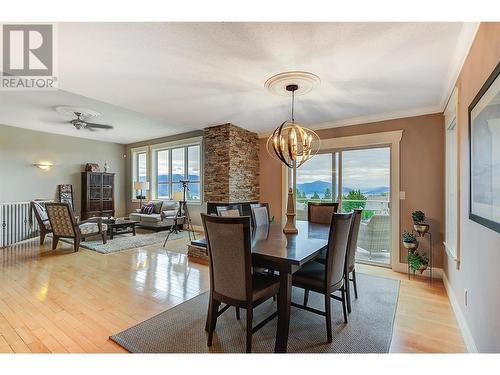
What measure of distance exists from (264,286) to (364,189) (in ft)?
10.1

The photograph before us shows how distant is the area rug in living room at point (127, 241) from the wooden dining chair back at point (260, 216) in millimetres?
2352

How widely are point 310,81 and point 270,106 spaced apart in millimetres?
1136

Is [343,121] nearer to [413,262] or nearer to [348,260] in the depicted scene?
[413,262]

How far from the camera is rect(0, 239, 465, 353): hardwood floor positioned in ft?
6.55

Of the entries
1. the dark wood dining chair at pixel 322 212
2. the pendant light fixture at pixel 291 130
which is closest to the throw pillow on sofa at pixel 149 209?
the dark wood dining chair at pixel 322 212

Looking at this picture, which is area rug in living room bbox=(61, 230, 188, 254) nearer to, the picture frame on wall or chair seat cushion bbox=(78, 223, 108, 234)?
chair seat cushion bbox=(78, 223, 108, 234)

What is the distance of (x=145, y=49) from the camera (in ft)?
7.11

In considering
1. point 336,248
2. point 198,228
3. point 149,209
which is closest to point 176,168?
point 149,209

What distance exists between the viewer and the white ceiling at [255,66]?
192 cm

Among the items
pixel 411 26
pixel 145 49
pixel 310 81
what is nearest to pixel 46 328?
pixel 145 49

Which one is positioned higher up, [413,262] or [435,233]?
[435,233]

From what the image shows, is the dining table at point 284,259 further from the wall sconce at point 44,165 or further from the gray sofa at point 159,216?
the wall sconce at point 44,165

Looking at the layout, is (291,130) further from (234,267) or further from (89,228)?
(89,228)

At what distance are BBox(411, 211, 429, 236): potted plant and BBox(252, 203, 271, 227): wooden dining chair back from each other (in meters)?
2.09
